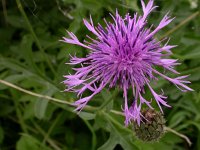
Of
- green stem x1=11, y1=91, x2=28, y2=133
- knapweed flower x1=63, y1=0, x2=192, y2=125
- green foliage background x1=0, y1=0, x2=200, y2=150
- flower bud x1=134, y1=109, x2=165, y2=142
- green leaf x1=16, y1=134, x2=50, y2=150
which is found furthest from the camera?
green stem x1=11, y1=91, x2=28, y2=133

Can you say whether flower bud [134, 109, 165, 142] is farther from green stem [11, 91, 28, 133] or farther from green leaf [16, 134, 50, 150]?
green stem [11, 91, 28, 133]

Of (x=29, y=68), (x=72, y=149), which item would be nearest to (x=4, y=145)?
(x=72, y=149)

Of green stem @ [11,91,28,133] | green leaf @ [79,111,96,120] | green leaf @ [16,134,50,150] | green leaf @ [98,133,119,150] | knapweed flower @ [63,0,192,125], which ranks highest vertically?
knapweed flower @ [63,0,192,125]

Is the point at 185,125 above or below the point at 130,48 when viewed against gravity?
below

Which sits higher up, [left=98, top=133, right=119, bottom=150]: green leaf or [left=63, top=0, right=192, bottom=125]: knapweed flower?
[left=63, top=0, right=192, bottom=125]: knapweed flower

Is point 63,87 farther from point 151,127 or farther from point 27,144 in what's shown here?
point 151,127

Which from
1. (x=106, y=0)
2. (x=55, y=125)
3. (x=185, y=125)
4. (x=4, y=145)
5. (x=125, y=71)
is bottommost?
(x=4, y=145)

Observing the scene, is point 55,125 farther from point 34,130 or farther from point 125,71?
point 125,71

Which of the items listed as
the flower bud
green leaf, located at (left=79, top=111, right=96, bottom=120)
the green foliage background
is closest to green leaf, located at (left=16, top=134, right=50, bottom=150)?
the green foliage background

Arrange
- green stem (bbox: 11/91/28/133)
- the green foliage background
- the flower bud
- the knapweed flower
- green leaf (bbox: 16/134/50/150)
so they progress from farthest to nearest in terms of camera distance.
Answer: green stem (bbox: 11/91/28/133)
green leaf (bbox: 16/134/50/150)
the green foliage background
the flower bud
the knapweed flower
